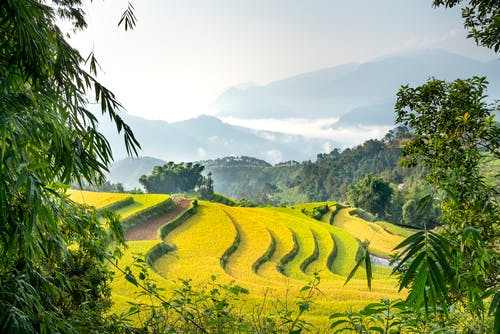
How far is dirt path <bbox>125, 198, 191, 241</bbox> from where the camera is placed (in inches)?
621

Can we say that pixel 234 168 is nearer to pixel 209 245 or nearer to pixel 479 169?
pixel 209 245

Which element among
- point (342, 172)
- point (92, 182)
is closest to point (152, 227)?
point (92, 182)

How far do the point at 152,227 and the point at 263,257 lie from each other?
5741 millimetres

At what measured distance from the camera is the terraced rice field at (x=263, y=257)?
10.2 meters

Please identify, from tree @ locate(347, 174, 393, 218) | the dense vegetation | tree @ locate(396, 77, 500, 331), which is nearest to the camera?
the dense vegetation

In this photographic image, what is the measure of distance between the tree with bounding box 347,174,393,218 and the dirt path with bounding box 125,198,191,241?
24.7m

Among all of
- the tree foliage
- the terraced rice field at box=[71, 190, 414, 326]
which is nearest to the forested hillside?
the tree foliage

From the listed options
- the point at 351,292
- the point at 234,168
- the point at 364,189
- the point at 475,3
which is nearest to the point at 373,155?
the point at 364,189

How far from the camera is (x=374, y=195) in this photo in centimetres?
3753

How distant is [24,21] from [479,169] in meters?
3.49

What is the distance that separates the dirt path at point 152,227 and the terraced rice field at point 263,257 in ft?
2.68

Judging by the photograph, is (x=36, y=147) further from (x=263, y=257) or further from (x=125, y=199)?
(x=125, y=199)

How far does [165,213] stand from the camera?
61.2 feet

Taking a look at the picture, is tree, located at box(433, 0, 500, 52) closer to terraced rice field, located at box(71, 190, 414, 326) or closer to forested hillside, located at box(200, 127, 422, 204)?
terraced rice field, located at box(71, 190, 414, 326)
